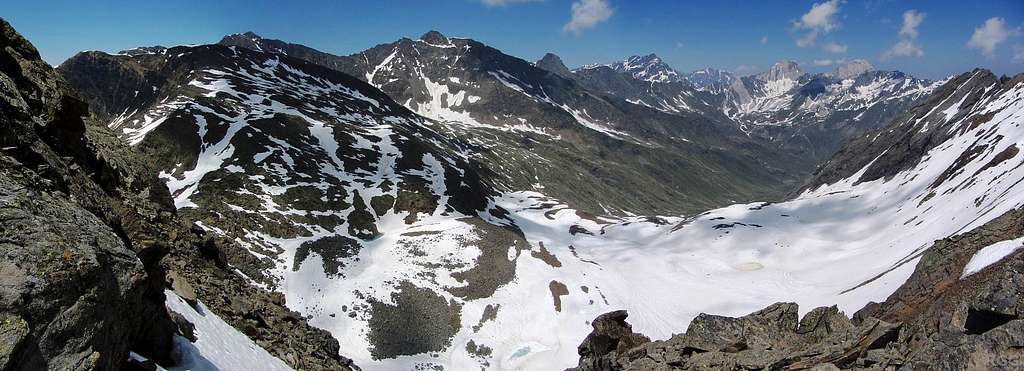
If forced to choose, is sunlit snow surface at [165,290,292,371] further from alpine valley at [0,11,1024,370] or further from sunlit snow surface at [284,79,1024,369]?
sunlit snow surface at [284,79,1024,369]

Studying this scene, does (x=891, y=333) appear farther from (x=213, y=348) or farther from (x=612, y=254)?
(x=612, y=254)

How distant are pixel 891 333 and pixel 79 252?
2319 centimetres

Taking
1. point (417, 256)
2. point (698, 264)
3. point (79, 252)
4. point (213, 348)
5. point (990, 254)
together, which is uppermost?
point (990, 254)

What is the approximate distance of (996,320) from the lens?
48.1ft

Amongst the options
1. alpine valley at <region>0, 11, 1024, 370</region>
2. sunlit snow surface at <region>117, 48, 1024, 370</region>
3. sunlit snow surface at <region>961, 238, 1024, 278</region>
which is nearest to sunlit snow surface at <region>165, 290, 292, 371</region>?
alpine valley at <region>0, 11, 1024, 370</region>

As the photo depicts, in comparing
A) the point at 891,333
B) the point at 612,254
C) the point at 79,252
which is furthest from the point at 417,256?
the point at 79,252

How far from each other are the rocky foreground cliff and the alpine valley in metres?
0.06

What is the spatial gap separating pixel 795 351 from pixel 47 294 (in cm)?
2218

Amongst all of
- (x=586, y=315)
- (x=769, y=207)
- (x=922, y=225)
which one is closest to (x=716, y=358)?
(x=586, y=315)

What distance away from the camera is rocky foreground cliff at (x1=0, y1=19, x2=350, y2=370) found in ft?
27.4

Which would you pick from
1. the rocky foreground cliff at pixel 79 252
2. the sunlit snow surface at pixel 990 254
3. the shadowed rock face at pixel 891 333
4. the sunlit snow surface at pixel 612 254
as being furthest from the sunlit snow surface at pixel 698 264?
the rocky foreground cliff at pixel 79 252

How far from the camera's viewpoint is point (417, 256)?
8138cm

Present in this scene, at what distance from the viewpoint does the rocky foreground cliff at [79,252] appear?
8.36 m

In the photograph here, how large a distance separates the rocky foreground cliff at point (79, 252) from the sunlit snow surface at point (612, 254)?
1419 inches
